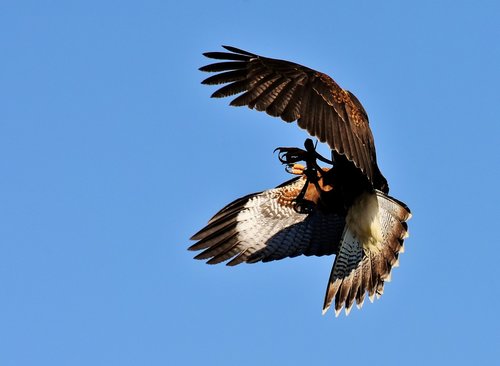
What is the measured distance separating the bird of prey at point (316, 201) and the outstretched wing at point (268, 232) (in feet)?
0.03

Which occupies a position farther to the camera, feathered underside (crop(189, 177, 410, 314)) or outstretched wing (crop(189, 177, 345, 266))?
outstretched wing (crop(189, 177, 345, 266))

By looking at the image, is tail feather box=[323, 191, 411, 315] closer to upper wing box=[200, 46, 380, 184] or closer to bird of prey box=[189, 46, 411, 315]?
bird of prey box=[189, 46, 411, 315]

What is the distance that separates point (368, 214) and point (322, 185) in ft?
1.91

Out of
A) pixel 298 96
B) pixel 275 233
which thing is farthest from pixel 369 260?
pixel 298 96

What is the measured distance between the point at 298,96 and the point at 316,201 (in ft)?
6.89

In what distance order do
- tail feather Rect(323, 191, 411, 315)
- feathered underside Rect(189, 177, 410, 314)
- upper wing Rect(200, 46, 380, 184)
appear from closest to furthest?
upper wing Rect(200, 46, 380, 184) < tail feather Rect(323, 191, 411, 315) < feathered underside Rect(189, 177, 410, 314)

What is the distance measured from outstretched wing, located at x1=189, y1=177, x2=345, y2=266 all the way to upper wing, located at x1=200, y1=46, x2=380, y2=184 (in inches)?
65.9

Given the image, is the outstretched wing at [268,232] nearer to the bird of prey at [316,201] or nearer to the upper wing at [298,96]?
the bird of prey at [316,201]

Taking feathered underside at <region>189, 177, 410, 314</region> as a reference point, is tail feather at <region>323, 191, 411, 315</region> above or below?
below

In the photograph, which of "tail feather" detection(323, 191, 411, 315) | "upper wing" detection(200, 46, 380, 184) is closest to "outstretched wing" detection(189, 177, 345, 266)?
"tail feather" detection(323, 191, 411, 315)

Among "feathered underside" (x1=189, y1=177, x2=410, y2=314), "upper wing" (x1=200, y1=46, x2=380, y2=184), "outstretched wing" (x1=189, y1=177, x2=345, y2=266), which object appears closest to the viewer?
"upper wing" (x1=200, y1=46, x2=380, y2=184)

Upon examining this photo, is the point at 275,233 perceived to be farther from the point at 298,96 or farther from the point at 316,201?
the point at 298,96

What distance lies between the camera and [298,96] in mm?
9508

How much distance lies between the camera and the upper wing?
9266mm
